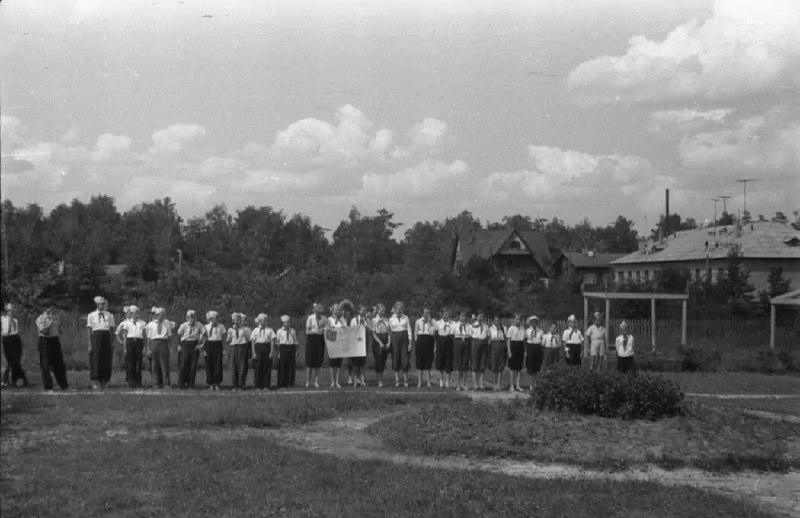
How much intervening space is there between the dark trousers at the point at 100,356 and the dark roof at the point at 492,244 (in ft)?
134

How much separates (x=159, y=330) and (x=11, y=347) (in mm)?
2965

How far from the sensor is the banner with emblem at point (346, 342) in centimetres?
1927

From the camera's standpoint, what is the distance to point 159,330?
18.5 meters

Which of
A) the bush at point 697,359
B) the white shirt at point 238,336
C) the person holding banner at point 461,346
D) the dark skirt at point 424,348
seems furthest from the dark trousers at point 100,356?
the bush at point 697,359

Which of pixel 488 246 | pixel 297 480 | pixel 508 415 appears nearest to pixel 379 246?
pixel 488 246

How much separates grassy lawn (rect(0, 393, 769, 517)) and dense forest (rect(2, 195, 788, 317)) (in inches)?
257

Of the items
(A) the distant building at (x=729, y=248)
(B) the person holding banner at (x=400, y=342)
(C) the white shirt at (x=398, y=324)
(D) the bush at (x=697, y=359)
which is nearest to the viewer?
(B) the person holding banner at (x=400, y=342)

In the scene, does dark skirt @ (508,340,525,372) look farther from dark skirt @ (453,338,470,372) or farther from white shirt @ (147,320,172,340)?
white shirt @ (147,320,172,340)

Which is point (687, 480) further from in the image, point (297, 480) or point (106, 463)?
point (106, 463)

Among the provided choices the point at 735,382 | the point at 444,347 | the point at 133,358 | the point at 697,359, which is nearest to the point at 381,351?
the point at 444,347

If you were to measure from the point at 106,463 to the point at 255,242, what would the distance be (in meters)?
56.9

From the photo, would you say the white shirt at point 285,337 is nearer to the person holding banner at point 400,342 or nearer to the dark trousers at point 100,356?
the person holding banner at point 400,342

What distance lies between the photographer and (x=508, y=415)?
1282cm

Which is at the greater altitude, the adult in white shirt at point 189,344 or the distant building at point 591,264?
the distant building at point 591,264
